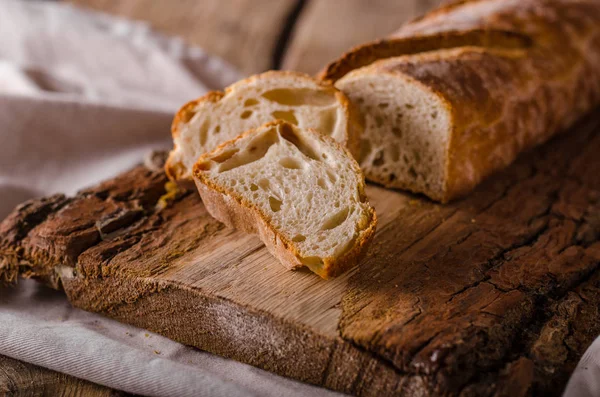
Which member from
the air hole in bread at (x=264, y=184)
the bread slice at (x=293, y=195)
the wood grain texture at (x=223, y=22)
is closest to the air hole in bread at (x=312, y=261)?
the bread slice at (x=293, y=195)

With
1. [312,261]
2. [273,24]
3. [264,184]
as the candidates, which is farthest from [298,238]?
[273,24]

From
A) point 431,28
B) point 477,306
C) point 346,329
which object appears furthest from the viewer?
point 431,28

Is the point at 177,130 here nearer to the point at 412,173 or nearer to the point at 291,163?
the point at 291,163

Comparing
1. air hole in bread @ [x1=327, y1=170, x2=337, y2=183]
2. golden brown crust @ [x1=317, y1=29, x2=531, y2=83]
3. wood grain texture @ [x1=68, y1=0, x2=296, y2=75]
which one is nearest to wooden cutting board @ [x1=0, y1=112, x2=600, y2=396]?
air hole in bread @ [x1=327, y1=170, x2=337, y2=183]

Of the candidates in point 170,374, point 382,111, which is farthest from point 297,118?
point 170,374

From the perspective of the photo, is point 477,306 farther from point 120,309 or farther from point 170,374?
point 120,309

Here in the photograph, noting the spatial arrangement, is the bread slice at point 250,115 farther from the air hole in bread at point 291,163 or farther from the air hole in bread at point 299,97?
the air hole in bread at point 291,163
